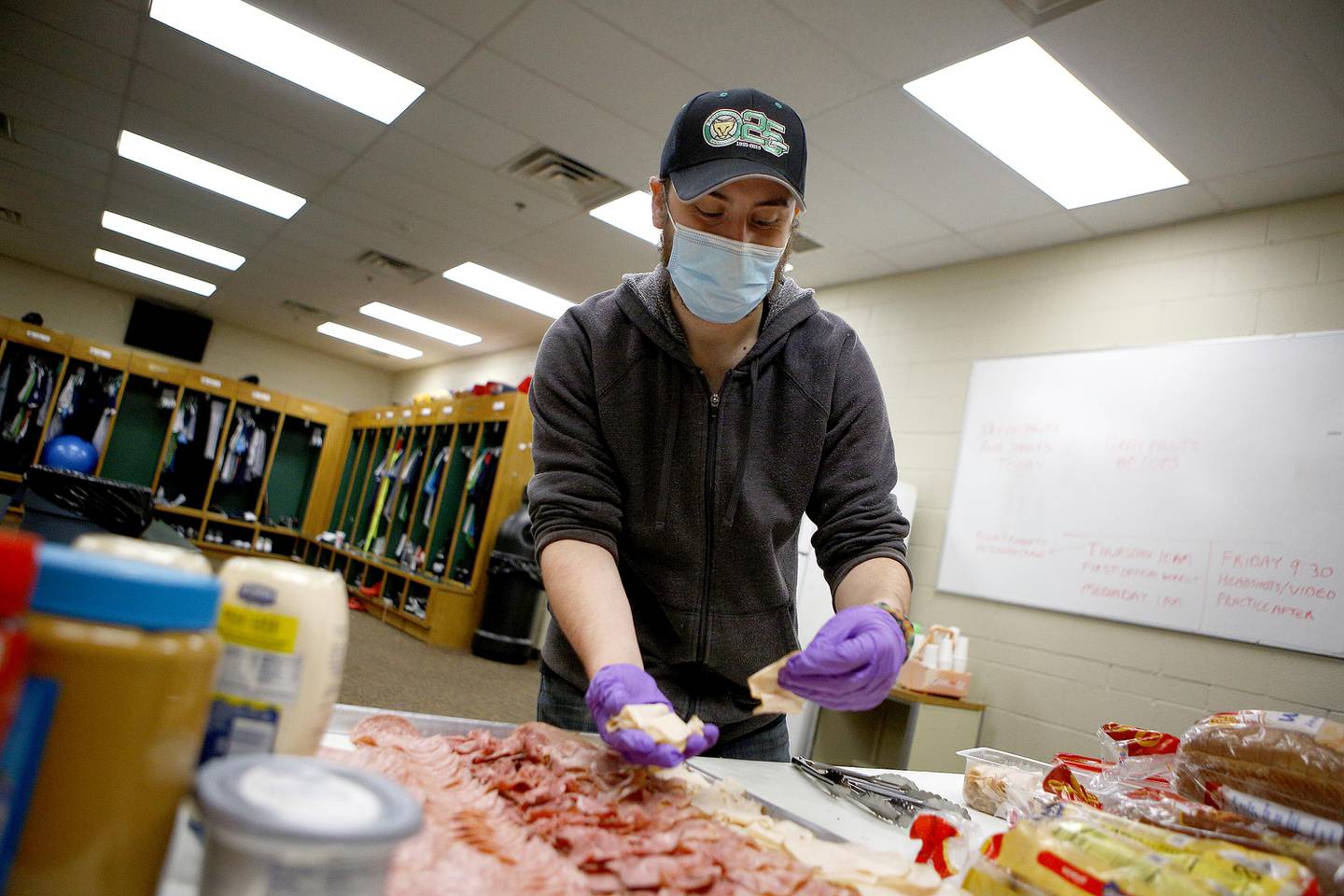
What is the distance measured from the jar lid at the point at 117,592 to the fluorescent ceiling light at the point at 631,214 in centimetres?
467

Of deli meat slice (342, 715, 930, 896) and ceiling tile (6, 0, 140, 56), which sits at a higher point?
ceiling tile (6, 0, 140, 56)

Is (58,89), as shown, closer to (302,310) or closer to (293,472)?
(302,310)

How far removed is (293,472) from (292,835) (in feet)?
37.8

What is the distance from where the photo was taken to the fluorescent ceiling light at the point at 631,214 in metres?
5.01

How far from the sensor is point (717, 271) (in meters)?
1.29

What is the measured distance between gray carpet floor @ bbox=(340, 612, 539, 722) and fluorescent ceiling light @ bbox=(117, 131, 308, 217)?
313 cm

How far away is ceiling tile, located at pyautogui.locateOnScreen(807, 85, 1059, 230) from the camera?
352 centimetres

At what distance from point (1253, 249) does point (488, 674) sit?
4.84 m

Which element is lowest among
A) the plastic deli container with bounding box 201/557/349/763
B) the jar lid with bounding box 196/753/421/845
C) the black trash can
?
the black trash can

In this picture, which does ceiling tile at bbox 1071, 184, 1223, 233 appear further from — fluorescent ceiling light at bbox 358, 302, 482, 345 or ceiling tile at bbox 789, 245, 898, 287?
fluorescent ceiling light at bbox 358, 302, 482, 345

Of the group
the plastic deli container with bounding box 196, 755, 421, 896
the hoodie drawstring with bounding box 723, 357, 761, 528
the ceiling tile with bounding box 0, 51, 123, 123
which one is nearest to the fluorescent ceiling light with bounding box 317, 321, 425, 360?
the ceiling tile with bounding box 0, 51, 123, 123

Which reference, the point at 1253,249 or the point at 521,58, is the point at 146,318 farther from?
the point at 1253,249

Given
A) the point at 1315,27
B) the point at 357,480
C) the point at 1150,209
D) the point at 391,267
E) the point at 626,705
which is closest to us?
Result: the point at 626,705

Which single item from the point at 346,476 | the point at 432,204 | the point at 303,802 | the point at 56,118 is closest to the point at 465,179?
the point at 432,204
